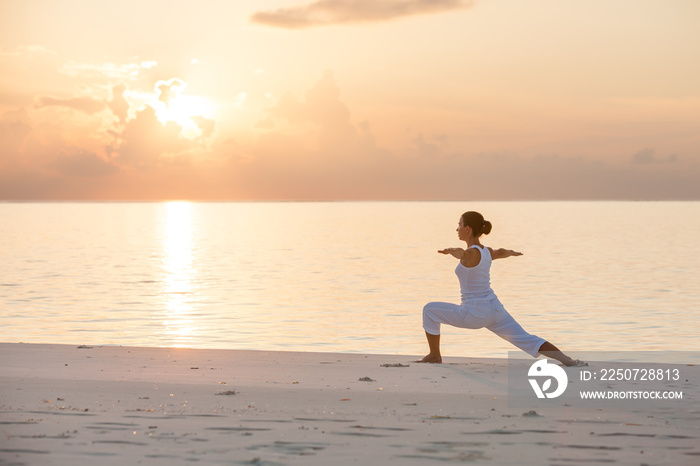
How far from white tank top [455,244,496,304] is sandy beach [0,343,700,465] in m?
0.86

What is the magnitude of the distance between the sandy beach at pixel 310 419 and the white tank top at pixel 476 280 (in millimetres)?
857

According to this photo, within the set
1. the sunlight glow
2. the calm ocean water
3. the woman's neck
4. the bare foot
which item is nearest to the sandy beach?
the bare foot

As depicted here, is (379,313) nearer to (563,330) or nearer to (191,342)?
(563,330)

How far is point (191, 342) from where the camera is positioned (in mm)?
15445

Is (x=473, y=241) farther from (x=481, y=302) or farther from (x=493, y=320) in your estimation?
(x=493, y=320)

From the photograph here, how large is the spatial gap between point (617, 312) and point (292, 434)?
16120 mm

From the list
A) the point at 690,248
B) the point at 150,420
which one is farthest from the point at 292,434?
the point at 690,248

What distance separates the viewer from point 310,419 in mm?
6801

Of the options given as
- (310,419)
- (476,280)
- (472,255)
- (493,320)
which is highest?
(472,255)

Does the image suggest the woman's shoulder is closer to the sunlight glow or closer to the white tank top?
the white tank top

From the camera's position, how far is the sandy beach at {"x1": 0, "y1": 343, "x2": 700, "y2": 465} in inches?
224

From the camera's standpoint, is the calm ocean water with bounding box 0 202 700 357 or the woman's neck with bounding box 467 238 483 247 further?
the calm ocean water with bounding box 0 202 700 357

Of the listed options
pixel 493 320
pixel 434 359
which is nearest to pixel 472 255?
pixel 493 320

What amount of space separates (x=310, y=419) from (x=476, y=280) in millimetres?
3530
